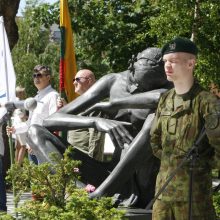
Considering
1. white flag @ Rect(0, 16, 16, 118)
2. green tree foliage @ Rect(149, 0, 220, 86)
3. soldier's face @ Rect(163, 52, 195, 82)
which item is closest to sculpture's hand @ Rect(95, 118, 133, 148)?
soldier's face @ Rect(163, 52, 195, 82)

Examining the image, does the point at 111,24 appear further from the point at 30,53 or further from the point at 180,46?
the point at 30,53

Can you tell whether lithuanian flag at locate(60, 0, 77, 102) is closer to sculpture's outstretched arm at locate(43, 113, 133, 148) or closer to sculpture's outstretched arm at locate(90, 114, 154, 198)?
sculpture's outstretched arm at locate(43, 113, 133, 148)

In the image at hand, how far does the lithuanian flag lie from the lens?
11.4 meters

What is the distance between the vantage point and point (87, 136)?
31.1ft

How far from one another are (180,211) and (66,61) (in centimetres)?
696

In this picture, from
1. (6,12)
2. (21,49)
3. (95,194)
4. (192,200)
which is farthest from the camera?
(21,49)

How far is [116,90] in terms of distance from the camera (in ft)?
24.1

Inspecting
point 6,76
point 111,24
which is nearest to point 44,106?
point 6,76

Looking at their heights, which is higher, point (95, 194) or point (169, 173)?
point (169, 173)

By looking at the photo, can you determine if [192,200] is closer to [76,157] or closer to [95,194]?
[95,194]

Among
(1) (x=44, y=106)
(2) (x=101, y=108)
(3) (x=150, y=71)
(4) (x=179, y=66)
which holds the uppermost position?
(4) (x=179, y=66)

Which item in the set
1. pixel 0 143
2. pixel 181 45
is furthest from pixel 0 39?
pixel 181 45

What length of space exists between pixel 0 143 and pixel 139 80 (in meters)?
3.03

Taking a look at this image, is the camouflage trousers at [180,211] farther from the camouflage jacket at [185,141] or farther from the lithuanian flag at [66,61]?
the lithuanian flag at [66,61]
